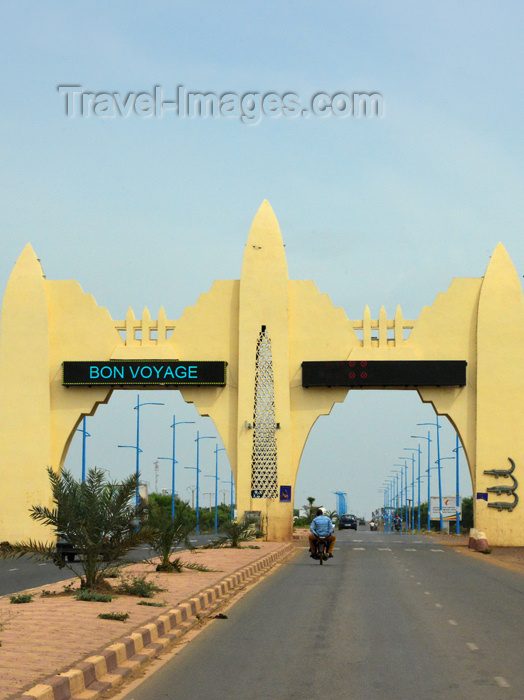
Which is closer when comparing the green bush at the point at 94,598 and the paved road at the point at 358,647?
the paved road at the point at 358,647

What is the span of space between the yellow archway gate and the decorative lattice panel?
0.05 m

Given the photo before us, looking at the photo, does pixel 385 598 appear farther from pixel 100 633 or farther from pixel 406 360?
pixel 406 360

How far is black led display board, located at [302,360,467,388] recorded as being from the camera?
42594 millimetres

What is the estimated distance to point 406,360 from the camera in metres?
42.8

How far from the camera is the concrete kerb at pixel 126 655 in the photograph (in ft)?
27.9

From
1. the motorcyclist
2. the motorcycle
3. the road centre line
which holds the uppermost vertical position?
the motorcyclist

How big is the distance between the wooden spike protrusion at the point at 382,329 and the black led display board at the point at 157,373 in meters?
6.66

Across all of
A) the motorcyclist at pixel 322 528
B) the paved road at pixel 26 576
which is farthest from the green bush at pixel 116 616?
the motorcyclist at pixel 322 528

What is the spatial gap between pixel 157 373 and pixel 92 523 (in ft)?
87.9

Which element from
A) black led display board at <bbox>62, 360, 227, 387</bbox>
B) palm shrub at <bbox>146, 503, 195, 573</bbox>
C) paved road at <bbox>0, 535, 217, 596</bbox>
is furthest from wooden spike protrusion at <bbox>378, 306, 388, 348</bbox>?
palm shrub at <bbox>146, 503, 195, 573</bbox>

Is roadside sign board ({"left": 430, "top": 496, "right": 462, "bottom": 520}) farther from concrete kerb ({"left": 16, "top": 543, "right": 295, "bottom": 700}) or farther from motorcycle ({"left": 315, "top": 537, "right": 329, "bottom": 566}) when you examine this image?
concrete kerb ({"left": 16, "top": 543, "right": 295, "bottom": 700})

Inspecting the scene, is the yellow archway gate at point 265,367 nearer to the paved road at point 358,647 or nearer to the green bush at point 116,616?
the paved road at point 358,647

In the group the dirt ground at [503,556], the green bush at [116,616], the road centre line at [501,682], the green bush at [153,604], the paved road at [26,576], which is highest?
the green bush at [116,616]

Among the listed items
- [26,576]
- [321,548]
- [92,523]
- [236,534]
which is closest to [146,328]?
[236,534]
